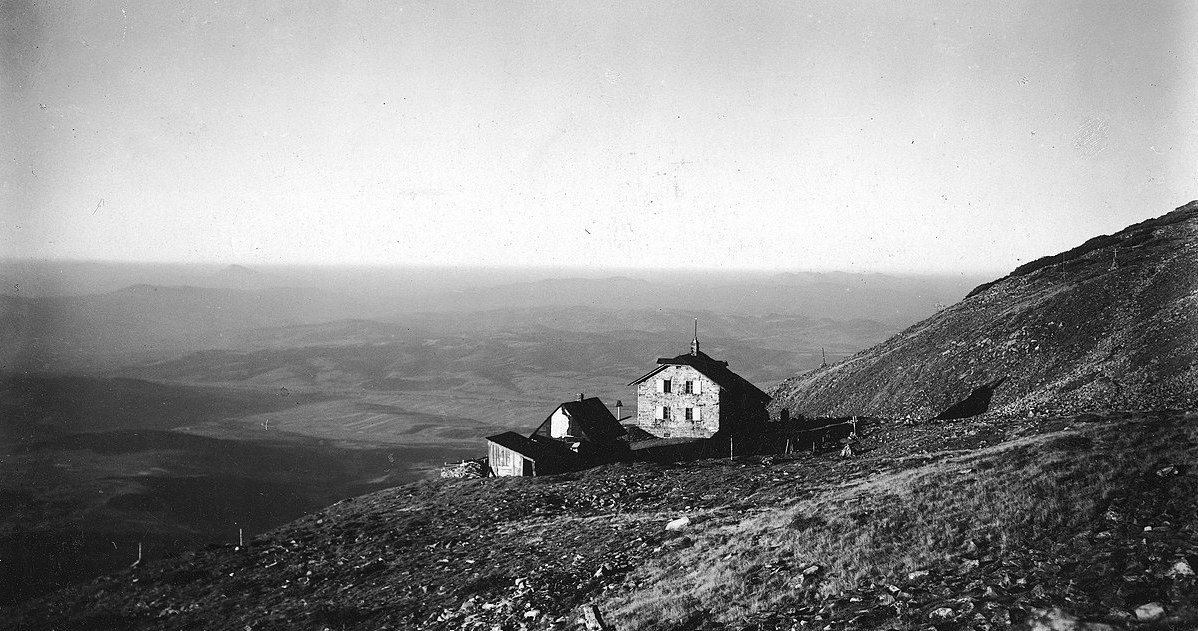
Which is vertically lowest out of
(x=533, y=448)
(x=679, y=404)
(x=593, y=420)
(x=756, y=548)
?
(x=533, y=448)

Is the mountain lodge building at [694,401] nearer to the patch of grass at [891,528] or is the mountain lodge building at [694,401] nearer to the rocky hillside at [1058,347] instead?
the rocky hillside at [1058,347]

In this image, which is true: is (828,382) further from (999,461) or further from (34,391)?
(34,391)

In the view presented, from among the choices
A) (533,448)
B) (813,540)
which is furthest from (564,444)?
(813,540)

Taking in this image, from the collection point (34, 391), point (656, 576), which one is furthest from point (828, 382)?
point (34, 391)

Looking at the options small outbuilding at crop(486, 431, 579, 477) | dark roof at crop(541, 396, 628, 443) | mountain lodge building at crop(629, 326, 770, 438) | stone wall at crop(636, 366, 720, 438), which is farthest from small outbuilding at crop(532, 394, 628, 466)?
mountain lodge building at crop(629, 326, 770, 438)

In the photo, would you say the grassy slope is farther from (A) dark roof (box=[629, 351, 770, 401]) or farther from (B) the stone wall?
(A) dark roof (box=[629, 351, 770, 401])

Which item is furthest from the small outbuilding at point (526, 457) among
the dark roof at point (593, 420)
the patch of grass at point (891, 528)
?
the patch of grass at point (891, 528)

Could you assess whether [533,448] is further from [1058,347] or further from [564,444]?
[1058,347]
